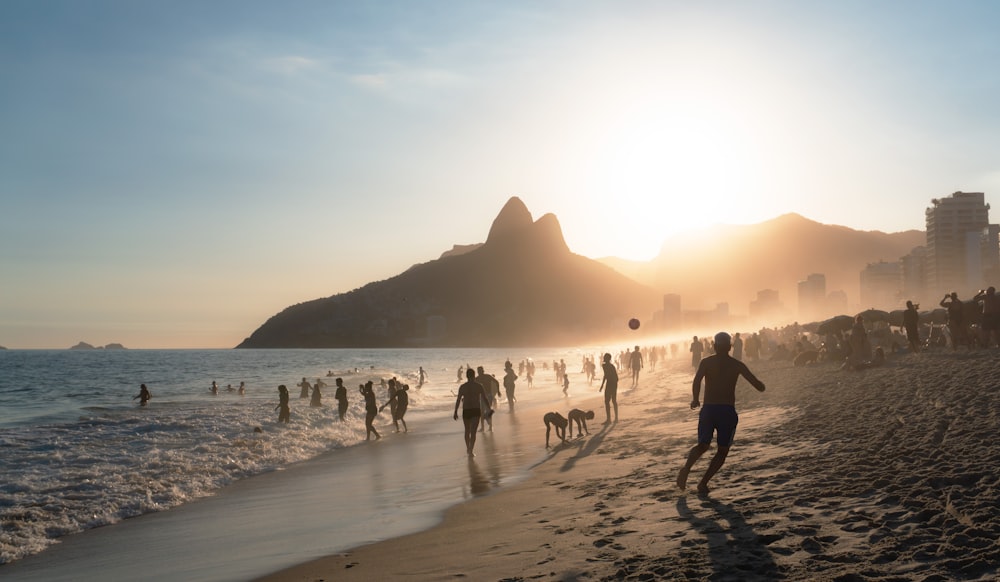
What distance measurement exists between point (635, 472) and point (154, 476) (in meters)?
9.50

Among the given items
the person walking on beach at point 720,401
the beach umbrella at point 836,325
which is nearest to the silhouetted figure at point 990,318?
the beach umbrella at point 836,325

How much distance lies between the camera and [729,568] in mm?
5191

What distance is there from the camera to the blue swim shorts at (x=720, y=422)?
778 centimetres

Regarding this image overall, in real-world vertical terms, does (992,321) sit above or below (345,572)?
above

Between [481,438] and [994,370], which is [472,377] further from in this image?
[994,370]

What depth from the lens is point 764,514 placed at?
21.7 feet

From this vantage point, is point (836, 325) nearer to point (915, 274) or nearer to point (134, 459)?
point (134, 459)

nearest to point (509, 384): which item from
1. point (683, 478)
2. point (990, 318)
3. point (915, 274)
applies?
point (990, 318)

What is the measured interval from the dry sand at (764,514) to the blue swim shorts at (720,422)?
1.95ft

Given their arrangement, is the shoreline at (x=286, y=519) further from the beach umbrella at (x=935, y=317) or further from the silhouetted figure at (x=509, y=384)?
the beach umbrella at (x=935, y=317)

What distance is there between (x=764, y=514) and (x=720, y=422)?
1336mm

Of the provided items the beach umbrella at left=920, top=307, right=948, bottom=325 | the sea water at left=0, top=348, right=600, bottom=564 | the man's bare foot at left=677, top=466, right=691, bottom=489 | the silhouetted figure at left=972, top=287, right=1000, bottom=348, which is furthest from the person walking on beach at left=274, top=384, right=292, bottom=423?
the beach umbrella at left=920, top=307, right=948, bottom=325

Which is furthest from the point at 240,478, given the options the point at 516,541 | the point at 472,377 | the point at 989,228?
the point at 989,228

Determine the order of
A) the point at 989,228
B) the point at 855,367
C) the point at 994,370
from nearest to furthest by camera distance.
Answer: the point at 994,370, the point at 855,367, the point at 989,228
